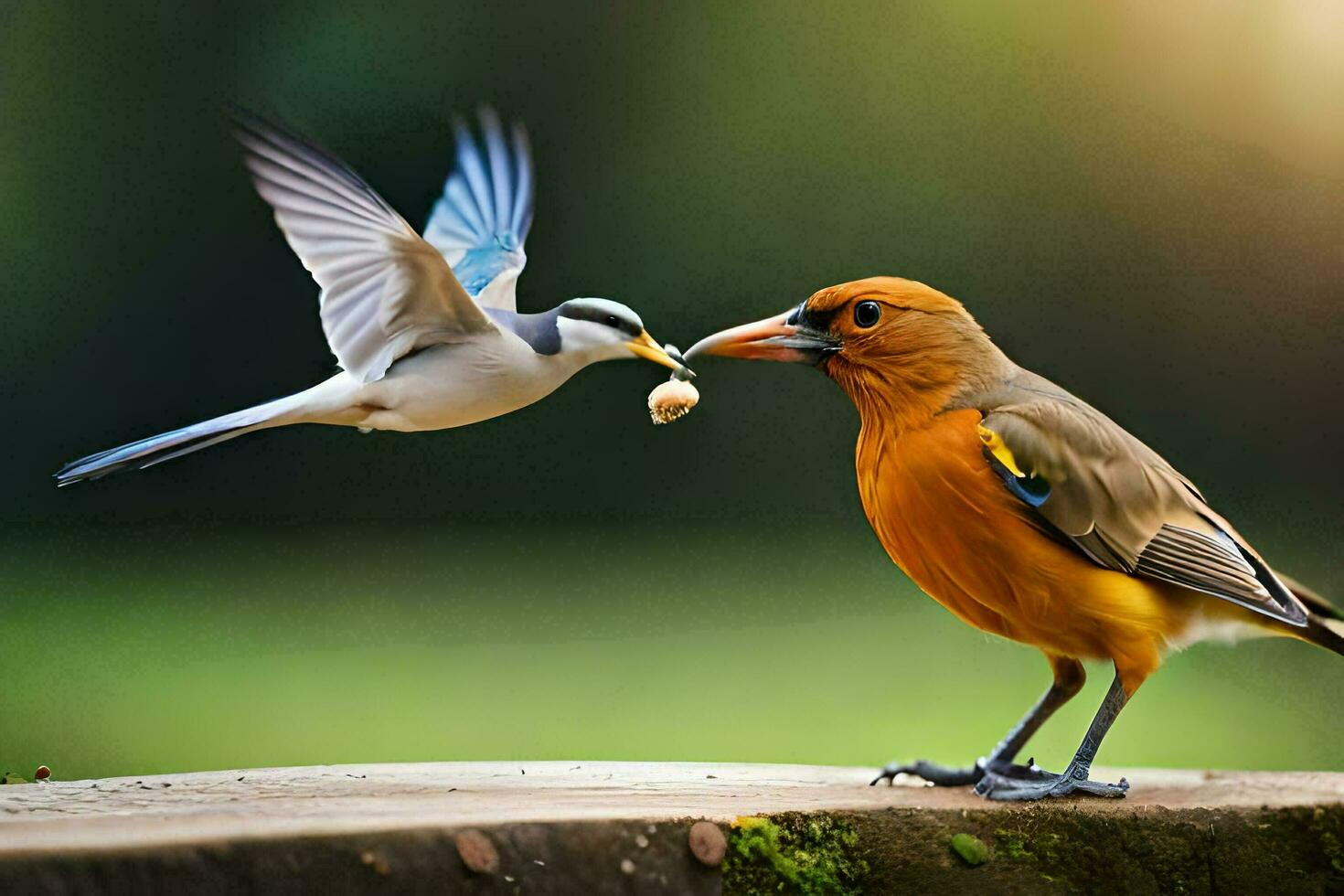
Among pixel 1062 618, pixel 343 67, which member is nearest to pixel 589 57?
pixel 343 67

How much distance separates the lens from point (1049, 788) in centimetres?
212

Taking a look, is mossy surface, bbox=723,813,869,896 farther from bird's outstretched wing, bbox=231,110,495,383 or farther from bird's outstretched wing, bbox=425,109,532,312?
bird's outstretched wing, bbox=425,109,532,312

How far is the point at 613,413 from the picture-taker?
4641 mm

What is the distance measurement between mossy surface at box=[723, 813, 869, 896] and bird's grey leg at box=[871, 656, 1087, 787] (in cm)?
32

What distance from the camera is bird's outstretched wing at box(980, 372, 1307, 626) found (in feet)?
6.88

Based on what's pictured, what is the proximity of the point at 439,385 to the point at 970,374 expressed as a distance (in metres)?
0.83

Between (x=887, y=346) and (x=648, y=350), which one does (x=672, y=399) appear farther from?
(x=887, y=346)

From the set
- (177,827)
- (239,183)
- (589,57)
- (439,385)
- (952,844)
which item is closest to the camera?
(177,827)

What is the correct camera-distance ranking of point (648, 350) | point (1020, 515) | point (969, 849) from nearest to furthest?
point (969, 849) → point (1020, 515) → point (648, 350)

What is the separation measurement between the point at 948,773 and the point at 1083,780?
23 cm

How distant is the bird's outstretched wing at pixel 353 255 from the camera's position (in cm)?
213

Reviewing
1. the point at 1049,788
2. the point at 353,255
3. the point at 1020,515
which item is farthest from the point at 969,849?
the point at 353,255

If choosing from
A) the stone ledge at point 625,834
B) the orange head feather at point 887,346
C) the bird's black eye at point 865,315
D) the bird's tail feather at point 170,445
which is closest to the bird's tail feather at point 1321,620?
the stone ledge at point 625,834

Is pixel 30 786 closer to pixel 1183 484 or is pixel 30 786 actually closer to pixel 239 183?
pixel 1183 484
